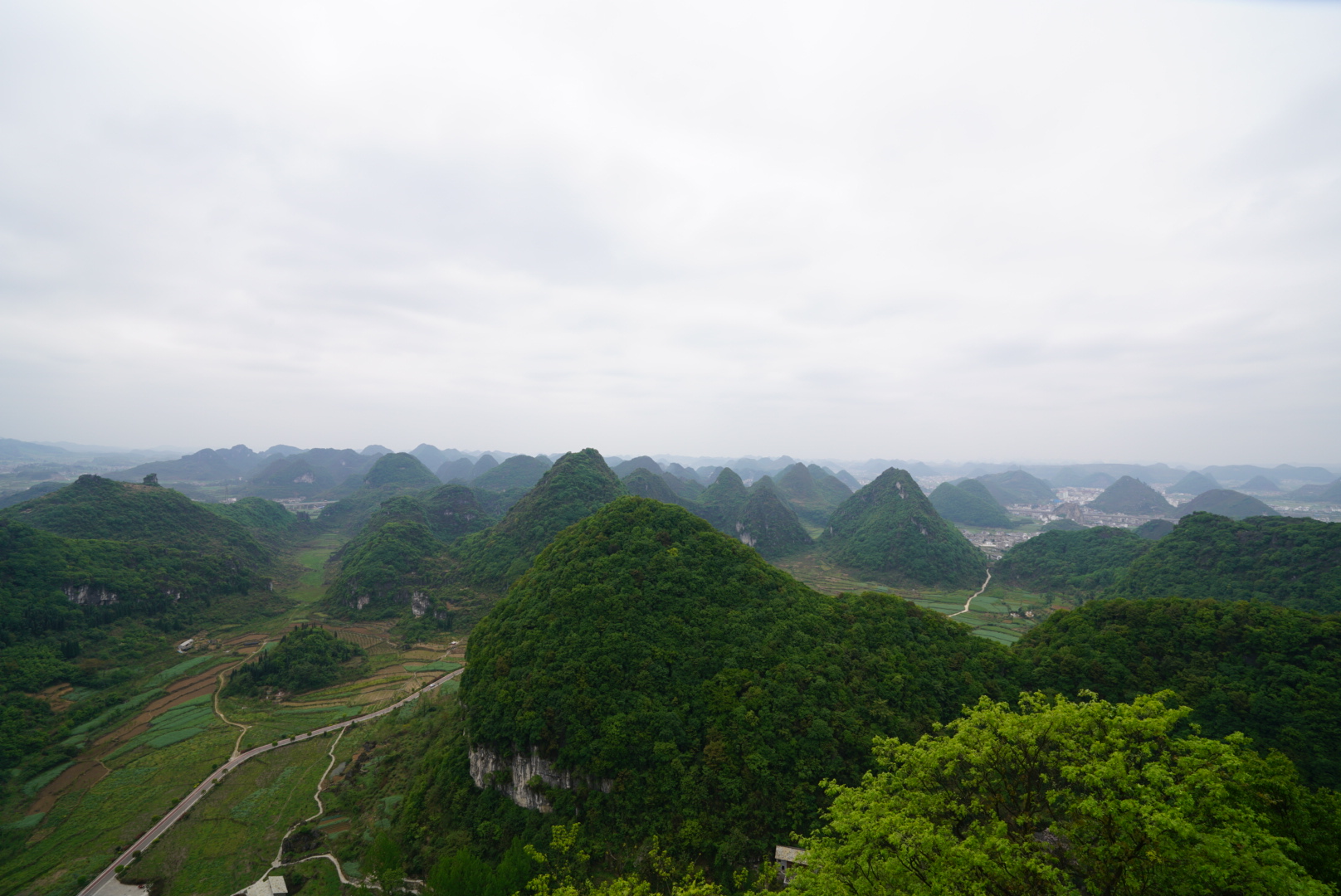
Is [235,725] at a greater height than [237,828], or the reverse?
[235,725]

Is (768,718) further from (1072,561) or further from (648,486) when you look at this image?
(648,486)

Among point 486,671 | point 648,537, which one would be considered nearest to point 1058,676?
point 648,537

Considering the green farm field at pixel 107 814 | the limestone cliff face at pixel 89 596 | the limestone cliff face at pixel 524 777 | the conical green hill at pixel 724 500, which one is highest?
the conical green hill at pixel 724 500

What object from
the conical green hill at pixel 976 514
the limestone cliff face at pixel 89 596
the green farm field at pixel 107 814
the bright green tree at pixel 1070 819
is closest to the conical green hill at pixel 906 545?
the conical green hill at pixel 976 514

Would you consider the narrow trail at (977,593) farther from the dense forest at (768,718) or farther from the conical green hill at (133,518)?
the conical green hill at (133,518)

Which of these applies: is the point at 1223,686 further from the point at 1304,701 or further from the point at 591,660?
the point at 591,660

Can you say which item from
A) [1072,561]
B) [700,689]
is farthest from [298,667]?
[1072,561]
